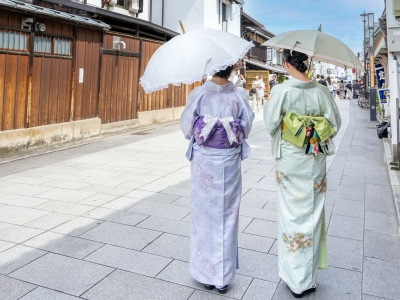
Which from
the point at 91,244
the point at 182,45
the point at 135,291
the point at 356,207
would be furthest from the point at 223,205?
the point at 356,207

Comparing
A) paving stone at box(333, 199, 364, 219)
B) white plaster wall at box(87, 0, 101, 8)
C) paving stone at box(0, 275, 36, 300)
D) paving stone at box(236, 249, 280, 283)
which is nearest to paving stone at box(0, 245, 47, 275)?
paving stone at box(0, 275, 36, 300)

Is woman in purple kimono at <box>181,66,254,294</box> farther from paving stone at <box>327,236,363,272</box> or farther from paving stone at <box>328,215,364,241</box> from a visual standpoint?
paving stone at <box>328,215,364,241</box>

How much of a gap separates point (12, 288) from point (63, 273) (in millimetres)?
456

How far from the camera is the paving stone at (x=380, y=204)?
5.73 meters

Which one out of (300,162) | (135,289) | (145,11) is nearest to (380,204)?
(300,162)

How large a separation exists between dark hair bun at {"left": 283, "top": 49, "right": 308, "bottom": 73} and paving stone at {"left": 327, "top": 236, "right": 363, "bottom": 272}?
207cm

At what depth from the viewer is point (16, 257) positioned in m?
4.02

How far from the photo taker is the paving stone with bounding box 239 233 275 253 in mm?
4359

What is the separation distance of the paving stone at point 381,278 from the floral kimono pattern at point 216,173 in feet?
4.23

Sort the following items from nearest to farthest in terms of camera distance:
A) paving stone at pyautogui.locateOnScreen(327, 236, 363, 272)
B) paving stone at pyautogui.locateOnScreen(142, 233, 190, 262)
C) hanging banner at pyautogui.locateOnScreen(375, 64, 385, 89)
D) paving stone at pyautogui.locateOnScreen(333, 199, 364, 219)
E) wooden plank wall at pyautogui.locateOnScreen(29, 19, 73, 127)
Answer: paving stone at pyautogui.locateOnScreen(327, 236, 363, 272) < paving stone at pyautogui.locateOnScreen(142, 233, 190, 262) < paving stone at pyautogui.locateOnScreen(333, 199, 364, 219) < wooden plank wall at pyautogui.locateOnScreen(29, 19, 73, 127) < hanging banner at pyautogui.locateOnScreen(375, 64, 385, 89)

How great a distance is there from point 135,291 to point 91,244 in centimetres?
120

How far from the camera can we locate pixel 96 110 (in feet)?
40.1

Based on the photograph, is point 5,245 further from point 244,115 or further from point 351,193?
point 351,193

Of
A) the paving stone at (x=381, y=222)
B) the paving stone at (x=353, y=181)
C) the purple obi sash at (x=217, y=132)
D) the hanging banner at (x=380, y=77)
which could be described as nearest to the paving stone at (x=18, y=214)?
the purple obi sash at (x=217, y=132)
